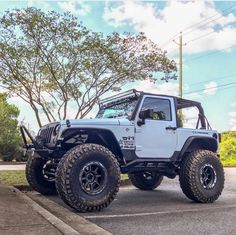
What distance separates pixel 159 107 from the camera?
7.89 metres

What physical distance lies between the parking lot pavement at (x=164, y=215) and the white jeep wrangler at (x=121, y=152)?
349mm

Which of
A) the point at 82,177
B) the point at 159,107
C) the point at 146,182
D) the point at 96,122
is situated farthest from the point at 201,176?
the point at 82,177

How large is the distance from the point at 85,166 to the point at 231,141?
Result: 23.9m

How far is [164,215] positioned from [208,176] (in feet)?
7.37

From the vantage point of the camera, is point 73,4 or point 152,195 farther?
point 73,4

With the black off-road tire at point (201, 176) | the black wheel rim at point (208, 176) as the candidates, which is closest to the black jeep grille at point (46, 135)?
the black off-road tire at point (201, 176)

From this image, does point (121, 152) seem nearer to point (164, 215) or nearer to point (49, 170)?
point (164, 215)

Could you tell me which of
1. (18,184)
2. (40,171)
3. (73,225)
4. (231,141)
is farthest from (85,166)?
(231,141)

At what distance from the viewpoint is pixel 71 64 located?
46.7 feet

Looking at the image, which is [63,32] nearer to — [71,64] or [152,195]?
[71,64]

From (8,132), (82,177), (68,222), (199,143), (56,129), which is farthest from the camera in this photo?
(8,132)

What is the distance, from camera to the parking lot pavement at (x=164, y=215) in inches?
201

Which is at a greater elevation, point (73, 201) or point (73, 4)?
point (73, 4)

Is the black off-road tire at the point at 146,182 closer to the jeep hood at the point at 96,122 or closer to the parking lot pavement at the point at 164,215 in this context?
the parking lot pavement at the point at 164,215
